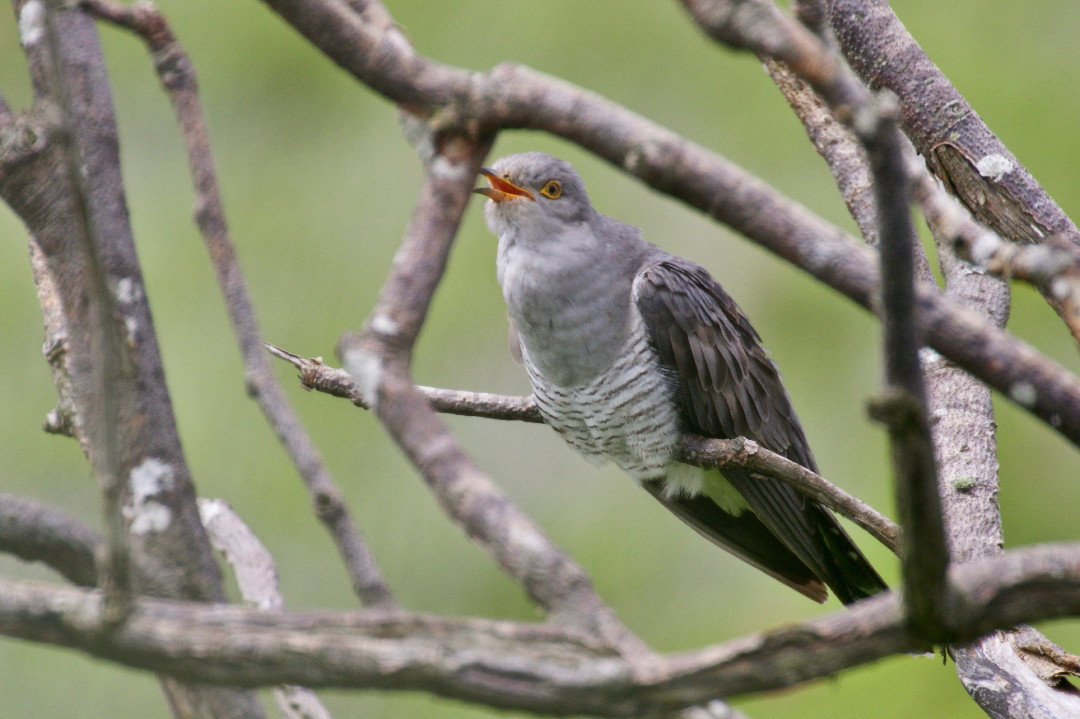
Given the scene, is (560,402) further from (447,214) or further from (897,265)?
(897,265)

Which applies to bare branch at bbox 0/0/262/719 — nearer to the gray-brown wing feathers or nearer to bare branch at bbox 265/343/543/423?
bare branch at bbox 265/343/543/423

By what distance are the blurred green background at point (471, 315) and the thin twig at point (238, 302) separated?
3.28m

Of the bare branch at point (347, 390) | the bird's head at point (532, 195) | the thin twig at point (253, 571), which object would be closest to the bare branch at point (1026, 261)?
the thin twig at point (253, 571)

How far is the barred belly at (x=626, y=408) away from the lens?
235 centimetres

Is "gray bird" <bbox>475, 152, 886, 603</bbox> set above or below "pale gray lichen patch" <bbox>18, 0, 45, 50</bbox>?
below

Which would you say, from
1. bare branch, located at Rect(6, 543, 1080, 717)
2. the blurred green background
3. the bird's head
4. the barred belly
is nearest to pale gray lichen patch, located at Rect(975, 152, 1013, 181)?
the barred belly

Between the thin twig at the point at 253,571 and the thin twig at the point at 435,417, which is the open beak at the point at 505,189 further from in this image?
the thin twig at the point at 435,417

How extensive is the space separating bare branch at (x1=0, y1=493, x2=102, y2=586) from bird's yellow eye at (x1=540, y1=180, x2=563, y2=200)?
1.54 metres

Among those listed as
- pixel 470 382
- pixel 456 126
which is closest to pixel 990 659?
pixel 456 126

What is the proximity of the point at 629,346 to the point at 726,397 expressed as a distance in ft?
0.89

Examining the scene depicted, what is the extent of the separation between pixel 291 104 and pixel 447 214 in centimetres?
555

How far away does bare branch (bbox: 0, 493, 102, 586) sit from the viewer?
1.02 m

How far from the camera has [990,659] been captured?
67.5 inches

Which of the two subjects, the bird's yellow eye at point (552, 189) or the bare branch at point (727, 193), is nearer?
the bare branch at point (727, 193)
